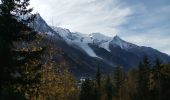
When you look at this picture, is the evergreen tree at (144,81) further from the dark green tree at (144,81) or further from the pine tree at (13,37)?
the pine tree at (13,37)

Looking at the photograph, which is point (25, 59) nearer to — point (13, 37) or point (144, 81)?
point (13, 37)

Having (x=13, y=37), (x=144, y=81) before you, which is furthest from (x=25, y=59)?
(x=144, y=81)

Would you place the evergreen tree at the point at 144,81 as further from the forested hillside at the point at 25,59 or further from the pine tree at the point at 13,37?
the pine tree at the point at 13,37

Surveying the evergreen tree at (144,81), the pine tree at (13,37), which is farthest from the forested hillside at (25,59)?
the evergreen tree at (144,81)

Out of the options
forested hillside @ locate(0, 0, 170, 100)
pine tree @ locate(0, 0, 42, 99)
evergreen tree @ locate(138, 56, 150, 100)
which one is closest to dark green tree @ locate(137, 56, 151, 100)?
evergreen tree @ locate(138, 56, 150, 100)

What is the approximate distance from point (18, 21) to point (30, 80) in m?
4.88

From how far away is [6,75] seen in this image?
33.6 m

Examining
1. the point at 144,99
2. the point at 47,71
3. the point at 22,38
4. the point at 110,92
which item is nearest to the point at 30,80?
the point at 22,38

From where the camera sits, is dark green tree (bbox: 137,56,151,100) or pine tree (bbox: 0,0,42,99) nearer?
pine tree (bbox: 0,0,42,99)

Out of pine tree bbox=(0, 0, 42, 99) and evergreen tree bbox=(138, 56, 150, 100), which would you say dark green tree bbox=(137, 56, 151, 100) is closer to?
evergreen tree bbox=(138, 56, 150, 100)

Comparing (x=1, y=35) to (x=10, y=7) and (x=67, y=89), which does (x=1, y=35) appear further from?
(x=67, y=89)

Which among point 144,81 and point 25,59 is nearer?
point 25,59

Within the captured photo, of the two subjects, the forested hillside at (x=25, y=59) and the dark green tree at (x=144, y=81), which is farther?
the dark green tree at (x=144, y=81)

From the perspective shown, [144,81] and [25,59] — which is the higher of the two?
[25,59]
